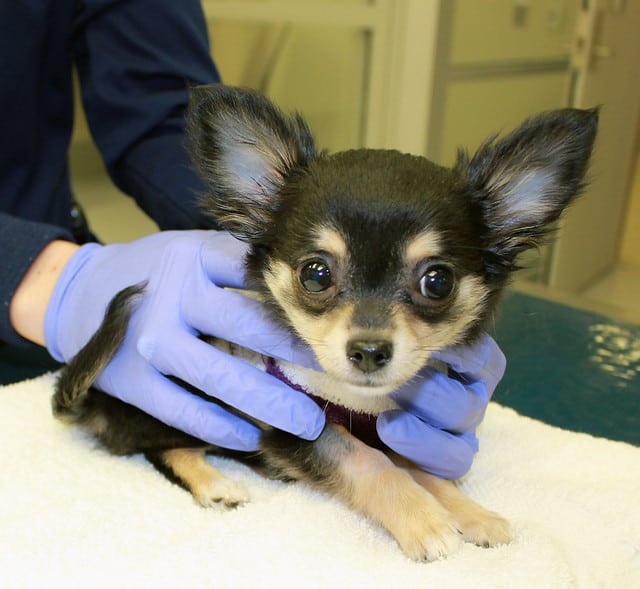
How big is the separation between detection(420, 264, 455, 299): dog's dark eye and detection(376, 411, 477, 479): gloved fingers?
0.84ft

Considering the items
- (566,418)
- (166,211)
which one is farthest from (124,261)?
(566,418)

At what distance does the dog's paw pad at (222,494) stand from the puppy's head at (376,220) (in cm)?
31

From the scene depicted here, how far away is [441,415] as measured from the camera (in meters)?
1.33

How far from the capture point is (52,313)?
1601 millimetres

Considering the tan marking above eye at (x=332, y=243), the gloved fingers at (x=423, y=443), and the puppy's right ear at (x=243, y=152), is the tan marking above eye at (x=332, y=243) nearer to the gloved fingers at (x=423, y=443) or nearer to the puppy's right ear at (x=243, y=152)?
the puppy's right ear at (x=243, y=152)

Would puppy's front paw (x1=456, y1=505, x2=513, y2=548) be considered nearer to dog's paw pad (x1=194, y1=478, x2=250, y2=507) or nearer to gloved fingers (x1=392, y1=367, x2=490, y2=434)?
gloved fingers (x1=392, y1=367, x2=490, y2=434)

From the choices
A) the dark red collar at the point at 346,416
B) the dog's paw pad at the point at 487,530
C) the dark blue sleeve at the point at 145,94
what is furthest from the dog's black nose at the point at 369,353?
the dark blue sleeve at the point at 145,94

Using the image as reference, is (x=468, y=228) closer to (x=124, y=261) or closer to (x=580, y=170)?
(x=580, y=170)

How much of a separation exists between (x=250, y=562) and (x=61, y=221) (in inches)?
55.1

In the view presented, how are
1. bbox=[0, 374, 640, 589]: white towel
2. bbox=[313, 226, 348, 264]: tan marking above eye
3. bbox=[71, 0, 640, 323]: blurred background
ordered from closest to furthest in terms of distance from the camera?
1. bbox=[0, 374, 640, 589]: white towel
2. bbox=[313, 226, 348, 264]: tan marking above eye
3. bbox=[71, 0, 640, 323]: blurred background

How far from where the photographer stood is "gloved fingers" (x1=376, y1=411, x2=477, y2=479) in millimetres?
1290

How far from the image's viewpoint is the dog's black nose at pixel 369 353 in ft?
3.59

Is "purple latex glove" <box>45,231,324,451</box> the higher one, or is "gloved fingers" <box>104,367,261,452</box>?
"purple latex glove" <box>45,231,324,451</box>

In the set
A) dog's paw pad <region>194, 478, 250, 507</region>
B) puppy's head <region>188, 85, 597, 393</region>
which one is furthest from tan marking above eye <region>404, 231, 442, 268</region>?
dog's paw pad <region>194, 478, 250, 507</region>
